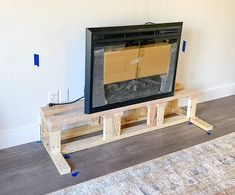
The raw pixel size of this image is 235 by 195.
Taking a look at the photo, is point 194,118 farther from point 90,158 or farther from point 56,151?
point 56,151

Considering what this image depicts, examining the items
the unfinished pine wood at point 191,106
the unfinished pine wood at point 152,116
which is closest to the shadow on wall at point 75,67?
the unfinished pine wood at point 152,116

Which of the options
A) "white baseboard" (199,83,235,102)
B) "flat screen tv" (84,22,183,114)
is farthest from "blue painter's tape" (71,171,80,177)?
"white baseboard" (199,83,235,102)

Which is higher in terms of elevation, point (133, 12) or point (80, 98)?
point (133, 12)

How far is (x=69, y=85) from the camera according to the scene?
2775 mm

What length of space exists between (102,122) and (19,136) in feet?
2.34

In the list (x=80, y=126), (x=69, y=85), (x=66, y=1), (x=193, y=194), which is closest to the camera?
(x=193, y=194)

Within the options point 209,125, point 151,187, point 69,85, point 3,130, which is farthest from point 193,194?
point 3,130

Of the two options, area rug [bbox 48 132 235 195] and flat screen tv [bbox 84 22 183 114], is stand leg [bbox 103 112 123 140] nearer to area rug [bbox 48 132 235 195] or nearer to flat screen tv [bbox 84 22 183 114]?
flat screen tv [bbox 84 22 183 114]

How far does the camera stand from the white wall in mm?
2396

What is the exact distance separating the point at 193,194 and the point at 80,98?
1.21 metres

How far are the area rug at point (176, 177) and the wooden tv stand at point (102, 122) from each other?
0.99ft

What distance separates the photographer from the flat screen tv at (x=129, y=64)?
2.50 meters

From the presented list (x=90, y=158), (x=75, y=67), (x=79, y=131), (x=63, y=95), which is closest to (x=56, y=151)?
(x=90, y=158)

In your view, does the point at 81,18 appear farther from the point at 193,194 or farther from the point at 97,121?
the point at 193,194
